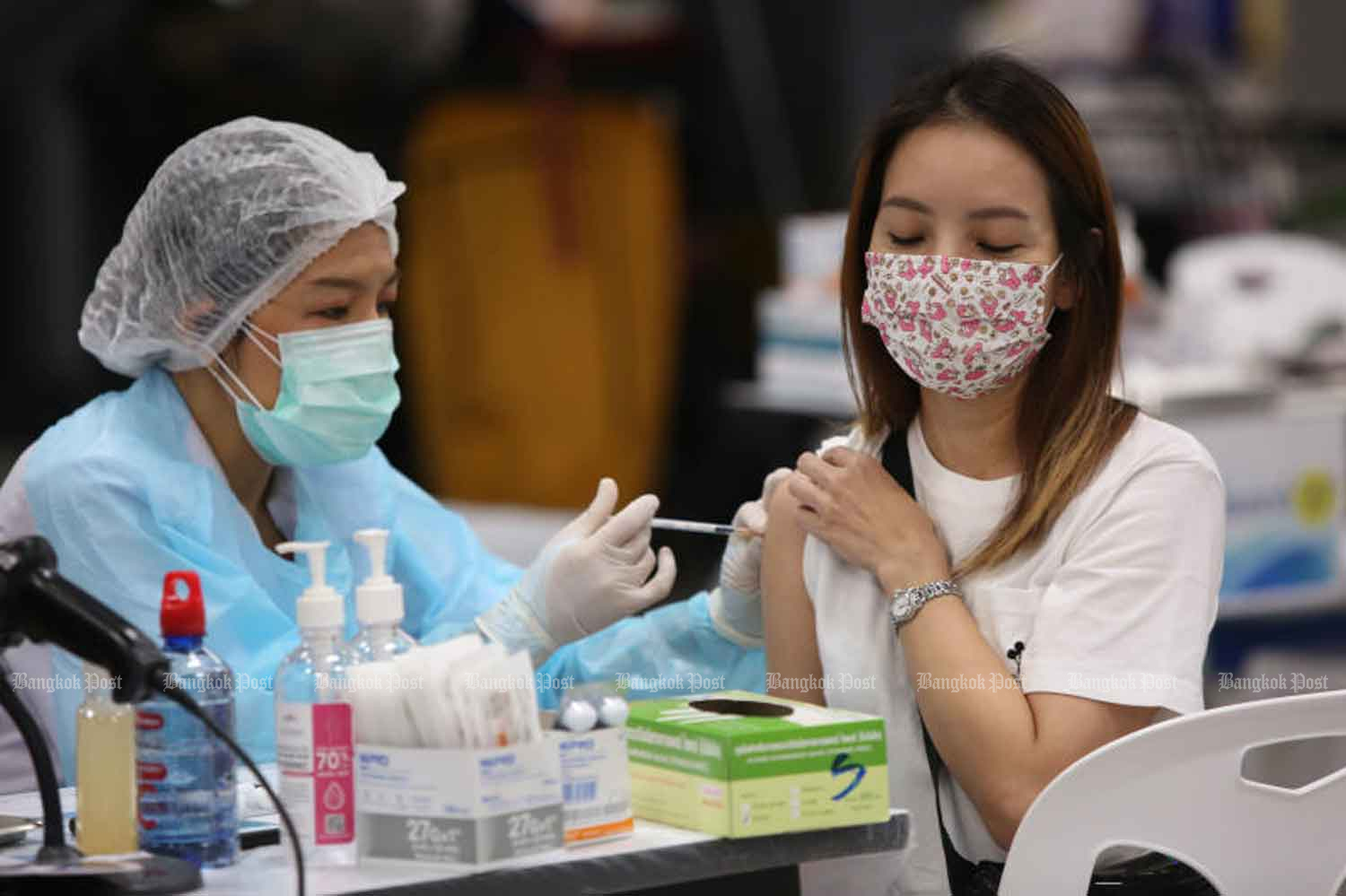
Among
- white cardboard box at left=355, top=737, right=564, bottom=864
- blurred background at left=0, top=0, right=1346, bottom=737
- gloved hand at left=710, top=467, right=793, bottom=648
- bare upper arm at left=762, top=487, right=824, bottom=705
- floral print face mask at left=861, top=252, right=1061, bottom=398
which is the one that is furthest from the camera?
blurred background at left=0, top=0, right=1346, bottom=737

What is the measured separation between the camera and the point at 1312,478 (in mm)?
4590

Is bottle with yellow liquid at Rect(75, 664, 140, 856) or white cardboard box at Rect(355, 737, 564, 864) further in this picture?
bottle with yellow liquid at Rect(75, 664, 140, 856)

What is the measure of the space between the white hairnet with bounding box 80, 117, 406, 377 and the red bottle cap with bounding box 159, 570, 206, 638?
720 millimetres

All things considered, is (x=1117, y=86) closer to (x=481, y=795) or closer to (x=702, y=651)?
(x=702, y=651)

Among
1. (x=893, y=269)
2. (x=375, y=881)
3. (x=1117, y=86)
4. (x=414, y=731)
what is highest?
(x=1117, y=86)

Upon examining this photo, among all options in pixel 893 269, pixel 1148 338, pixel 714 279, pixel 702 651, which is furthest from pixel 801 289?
pixel 893 269

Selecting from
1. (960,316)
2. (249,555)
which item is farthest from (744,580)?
(249,555)

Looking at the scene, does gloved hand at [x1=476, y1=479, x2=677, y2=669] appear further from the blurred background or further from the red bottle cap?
the blurred background

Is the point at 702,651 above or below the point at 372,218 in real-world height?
below

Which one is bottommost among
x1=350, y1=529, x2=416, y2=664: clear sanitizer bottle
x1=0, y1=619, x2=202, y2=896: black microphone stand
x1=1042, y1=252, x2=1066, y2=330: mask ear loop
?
x1=0, y1=619, x2=202, y2=896: black microphone stand

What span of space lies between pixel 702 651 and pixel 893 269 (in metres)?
0.65

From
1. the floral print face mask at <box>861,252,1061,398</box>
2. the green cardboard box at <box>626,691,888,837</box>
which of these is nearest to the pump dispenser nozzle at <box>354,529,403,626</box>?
the green cardboard box at <box>626,691,888,837</box>

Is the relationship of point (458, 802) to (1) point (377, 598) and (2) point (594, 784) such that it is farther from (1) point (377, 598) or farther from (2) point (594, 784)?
(1) point (377, 598)

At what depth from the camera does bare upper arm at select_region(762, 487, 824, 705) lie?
2373 mm
